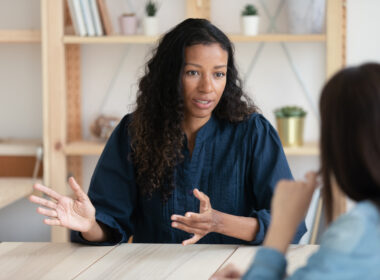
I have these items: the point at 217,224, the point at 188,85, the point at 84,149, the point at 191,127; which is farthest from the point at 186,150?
the point at 84,149

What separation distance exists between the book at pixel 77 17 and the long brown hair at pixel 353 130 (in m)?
2.01

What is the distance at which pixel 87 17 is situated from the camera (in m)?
2.74

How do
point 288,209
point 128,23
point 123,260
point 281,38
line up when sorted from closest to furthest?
point 288,209 < point 123,260 < point 281,38 < point 128,23

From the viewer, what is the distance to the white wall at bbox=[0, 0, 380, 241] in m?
2.92

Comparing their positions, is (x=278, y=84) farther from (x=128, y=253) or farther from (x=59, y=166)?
(x=128, y=253)

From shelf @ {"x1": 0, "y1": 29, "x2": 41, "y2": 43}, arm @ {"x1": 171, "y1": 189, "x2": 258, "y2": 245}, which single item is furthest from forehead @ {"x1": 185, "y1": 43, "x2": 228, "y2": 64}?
shelf @ {"x1": 0, "y1": 29, "x2": 41, "y2": 43}

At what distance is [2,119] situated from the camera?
308 cm

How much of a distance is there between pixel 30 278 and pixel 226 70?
32.8 inches

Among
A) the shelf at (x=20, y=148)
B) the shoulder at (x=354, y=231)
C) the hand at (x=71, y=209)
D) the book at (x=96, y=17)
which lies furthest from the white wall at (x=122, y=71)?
the shoulder at (x=354, y=231)

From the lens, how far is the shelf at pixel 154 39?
267 cm

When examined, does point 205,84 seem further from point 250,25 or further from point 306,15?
point 306,15

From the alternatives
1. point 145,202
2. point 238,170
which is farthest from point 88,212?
point 238,170

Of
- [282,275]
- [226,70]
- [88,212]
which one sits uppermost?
[226,70]

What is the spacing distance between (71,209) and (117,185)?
10.1 inches
